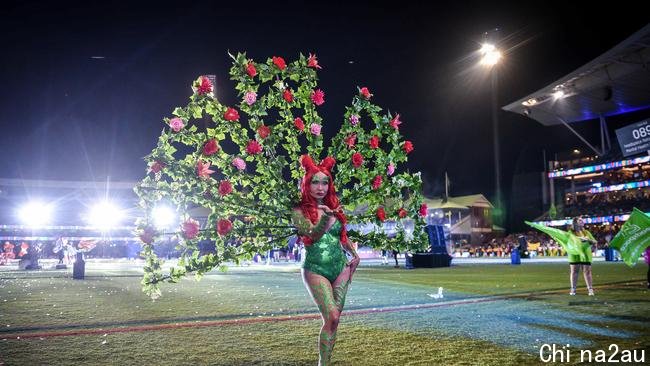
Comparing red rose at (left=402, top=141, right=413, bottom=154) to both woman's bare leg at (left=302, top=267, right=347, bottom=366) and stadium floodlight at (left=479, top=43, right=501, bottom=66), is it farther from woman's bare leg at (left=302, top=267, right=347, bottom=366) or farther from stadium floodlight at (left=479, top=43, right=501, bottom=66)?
stadium floodlight at (left=479, top=43, right=501, bottom=66)

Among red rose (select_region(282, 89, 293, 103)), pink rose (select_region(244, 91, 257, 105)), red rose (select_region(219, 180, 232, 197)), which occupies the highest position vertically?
red rose (select_region(282, 89, 293, 103))

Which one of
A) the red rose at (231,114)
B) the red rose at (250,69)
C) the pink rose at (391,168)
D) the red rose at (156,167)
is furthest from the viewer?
the pink rose at (391,168)

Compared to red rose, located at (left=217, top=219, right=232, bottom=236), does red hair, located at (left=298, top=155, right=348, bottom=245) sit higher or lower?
higher

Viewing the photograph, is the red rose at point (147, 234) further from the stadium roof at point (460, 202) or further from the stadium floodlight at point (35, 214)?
the stadium roof at point (460, 202)

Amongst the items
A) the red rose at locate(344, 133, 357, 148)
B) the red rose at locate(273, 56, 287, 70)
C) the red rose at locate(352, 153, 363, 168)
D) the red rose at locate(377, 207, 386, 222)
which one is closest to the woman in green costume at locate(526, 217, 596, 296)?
the red rose at locate(377, 207, 386, 222)

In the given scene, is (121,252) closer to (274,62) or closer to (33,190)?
(33,190)

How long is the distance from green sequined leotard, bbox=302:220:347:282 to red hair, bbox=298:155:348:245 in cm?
11

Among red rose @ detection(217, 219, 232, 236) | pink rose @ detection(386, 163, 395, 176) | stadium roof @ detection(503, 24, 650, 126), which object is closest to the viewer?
red rose @ detection(217, 219, 232, 236)

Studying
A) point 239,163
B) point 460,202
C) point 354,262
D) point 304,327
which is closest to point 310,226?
point 354,262

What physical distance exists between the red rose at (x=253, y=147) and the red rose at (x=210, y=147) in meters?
0.34

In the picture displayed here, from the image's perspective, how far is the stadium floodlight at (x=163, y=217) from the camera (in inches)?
206

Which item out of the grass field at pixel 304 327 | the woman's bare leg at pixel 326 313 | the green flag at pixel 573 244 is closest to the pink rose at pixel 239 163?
the woman's bare leg at pixel 326 313

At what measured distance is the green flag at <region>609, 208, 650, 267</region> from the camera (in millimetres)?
12508

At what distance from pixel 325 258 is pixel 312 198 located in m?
0.64
